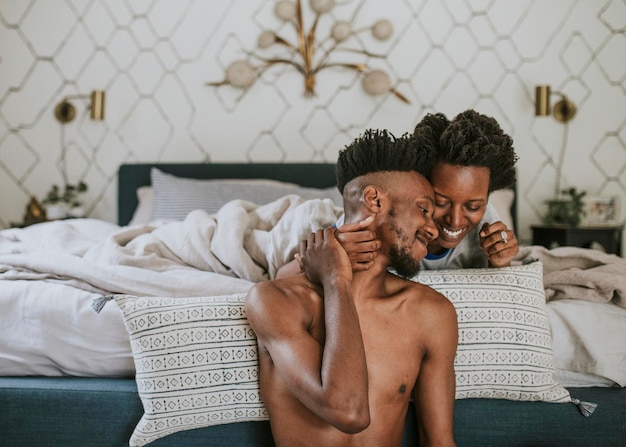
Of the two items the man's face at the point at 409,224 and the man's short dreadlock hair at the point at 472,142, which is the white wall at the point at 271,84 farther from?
the man's face at the point at 409,224

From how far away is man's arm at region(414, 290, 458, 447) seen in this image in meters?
1.37

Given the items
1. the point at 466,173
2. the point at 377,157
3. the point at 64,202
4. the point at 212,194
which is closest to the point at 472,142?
the point at 466,173

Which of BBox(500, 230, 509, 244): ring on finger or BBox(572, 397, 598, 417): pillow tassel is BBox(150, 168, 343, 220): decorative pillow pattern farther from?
BBox(572, 397, 598, 417): pillow tassel

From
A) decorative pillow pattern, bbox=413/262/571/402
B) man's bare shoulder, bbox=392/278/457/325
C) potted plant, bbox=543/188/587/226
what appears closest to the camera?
man's bare shoulder, bbox=392/278/457/325

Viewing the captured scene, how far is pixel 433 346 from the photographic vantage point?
1376 mm

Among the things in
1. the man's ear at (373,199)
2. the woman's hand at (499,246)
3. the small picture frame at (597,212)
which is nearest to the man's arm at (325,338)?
the man's ear at (373,199)

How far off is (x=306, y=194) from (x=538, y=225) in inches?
58.5

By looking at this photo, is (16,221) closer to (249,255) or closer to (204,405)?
(249,255)

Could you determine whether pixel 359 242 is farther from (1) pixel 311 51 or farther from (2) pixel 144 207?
(1) pixel 311 51

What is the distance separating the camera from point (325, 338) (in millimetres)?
1294

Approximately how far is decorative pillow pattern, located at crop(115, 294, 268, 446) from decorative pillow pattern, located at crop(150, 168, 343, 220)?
1.77m

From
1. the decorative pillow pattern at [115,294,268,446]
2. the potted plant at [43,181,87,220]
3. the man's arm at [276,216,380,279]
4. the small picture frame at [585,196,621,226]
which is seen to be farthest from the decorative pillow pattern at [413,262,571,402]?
the potted plant at [43,181,87,220]

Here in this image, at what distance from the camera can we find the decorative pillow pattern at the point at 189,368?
1.41 metres

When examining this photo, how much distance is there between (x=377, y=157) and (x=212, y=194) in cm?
200
